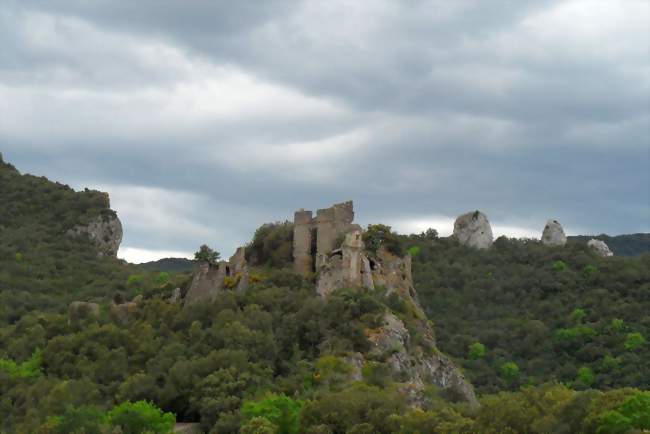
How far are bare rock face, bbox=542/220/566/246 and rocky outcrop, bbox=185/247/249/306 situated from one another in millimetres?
59633

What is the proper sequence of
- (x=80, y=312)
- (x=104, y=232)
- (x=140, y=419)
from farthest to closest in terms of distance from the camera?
Result: (x=104, y=232)
(x=80, y=312)
(x=140, y=419)

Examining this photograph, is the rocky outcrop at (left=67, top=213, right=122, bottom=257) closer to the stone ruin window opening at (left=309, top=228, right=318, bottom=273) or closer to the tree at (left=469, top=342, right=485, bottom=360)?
the tree at (left=469, top=342, right=485, bottom=360)

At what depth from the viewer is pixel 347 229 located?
5688 cm

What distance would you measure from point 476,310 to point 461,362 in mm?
12948

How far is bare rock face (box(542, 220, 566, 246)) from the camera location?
111438mm

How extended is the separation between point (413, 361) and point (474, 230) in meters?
62.5

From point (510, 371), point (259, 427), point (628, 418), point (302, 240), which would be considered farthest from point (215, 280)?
point (510, 371)

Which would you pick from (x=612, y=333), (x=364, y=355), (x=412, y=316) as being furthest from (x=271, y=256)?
(x=612, y=333)

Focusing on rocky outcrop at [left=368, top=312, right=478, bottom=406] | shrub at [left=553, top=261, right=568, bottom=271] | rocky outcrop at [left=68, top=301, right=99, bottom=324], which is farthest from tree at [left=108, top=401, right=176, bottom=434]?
shrub at [left=553, top=261, right=568, bottom=271]

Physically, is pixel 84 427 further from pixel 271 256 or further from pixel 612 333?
pixel 612 333

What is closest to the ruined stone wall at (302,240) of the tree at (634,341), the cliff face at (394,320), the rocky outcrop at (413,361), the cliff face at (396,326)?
the cliff face at (394,320)

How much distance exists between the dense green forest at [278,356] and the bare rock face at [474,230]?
1309cm

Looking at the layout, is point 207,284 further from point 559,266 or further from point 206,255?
point 559,266

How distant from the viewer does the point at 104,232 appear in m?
104
